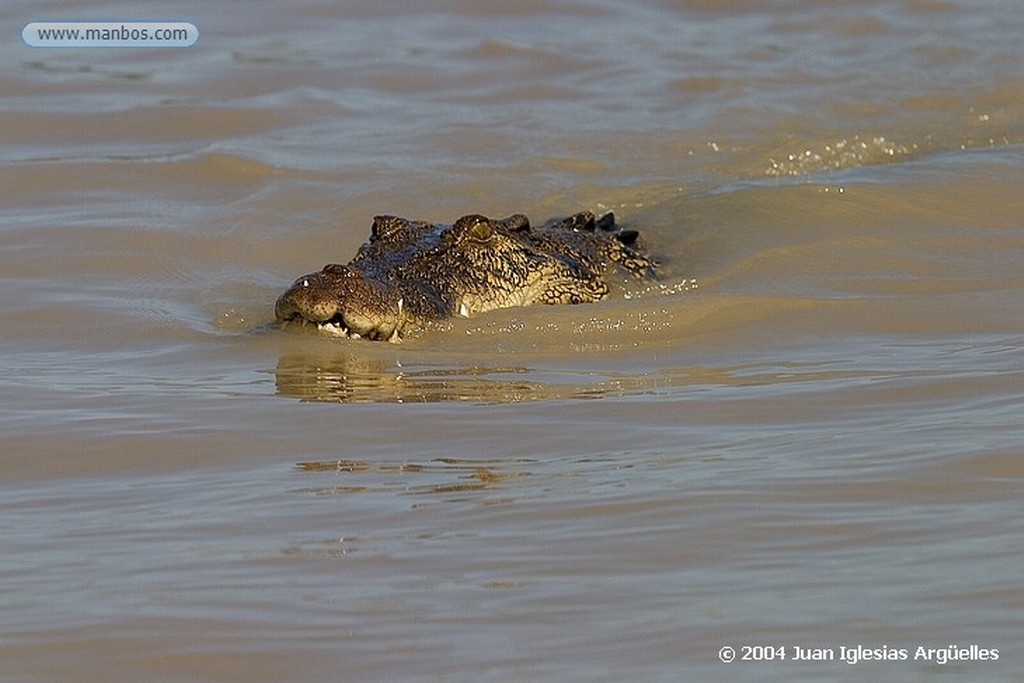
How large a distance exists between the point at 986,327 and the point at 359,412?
2824mm

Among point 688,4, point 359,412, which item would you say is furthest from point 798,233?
point 688,4

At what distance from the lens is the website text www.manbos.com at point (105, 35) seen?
14.4 m

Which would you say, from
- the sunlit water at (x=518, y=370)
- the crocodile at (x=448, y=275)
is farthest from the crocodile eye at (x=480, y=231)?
the sunlit water at (x=518, y=370)

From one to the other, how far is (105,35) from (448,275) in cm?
734

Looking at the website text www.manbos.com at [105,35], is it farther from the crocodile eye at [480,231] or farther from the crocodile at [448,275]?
the crocodile eye at [480,231]

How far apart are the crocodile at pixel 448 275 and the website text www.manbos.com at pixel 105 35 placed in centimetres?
647

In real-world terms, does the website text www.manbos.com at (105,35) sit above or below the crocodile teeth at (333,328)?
above

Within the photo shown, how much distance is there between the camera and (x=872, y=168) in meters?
10.8

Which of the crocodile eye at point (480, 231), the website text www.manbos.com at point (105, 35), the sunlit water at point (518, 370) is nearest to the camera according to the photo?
the sunlit water at point (518, 370)

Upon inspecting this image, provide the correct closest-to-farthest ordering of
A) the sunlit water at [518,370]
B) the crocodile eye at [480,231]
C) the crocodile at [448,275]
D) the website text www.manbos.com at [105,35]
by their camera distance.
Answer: the sunlit water at [518,370] → the crocodile at [448,275] → the crocodile eye at [480,231] → the website text www.manbos.com at [105,35]

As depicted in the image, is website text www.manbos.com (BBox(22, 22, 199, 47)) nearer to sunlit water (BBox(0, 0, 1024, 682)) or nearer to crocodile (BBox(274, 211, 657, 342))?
sunlit water (BBox(0, 0, 1024, 682))

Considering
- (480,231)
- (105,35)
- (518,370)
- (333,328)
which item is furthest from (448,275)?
(105,35)

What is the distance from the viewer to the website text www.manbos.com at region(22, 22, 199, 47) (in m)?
14.4

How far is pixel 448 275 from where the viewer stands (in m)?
8.10
